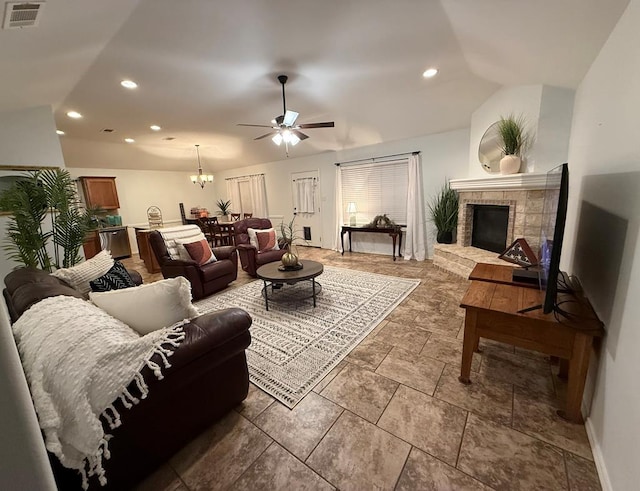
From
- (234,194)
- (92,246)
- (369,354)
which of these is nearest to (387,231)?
(369,354)

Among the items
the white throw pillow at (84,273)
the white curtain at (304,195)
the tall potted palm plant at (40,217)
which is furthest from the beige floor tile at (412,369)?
the white curtain at (304,195)

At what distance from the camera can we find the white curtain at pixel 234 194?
804cm

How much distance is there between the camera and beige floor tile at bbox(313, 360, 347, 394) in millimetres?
1824

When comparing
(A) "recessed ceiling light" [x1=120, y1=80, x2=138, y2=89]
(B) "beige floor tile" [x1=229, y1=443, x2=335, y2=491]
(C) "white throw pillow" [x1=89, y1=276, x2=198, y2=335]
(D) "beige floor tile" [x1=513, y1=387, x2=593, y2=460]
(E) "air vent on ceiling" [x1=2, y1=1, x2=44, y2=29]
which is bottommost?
(B) "beige floor tile" [x1=229, y1=443, x2=335, y2=491]

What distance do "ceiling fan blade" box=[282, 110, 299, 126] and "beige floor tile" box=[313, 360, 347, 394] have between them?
8.96 feet

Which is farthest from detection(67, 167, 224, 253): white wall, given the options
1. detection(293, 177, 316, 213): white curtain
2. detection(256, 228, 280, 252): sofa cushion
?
detection(256, 228, 280, 252): sofa cushion

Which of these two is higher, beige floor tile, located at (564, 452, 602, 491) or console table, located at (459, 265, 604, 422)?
console table, located at (459, 265, 604, 422)

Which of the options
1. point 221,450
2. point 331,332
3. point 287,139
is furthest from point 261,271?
point 221,450

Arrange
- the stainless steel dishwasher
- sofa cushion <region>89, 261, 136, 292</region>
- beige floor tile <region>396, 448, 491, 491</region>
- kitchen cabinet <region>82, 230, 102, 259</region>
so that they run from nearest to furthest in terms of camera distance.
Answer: beige floor tile <region>396, 448, 491, 491</region> < sofa cushion <region>89, 261, 136, 292</region> < kitchen cabinet <region>82, 230, 102, 259</region> < the stainless steel dishwasher

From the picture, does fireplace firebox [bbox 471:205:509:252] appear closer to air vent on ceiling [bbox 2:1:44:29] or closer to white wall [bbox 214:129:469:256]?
white wall [bbox 214:129:469:256]

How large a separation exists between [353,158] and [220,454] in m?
5.39

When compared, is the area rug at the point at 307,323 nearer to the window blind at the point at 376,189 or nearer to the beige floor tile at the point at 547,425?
the beige floor tile at the point at 547,425

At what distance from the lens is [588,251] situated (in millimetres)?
1782

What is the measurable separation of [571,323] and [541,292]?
1.51 ft
